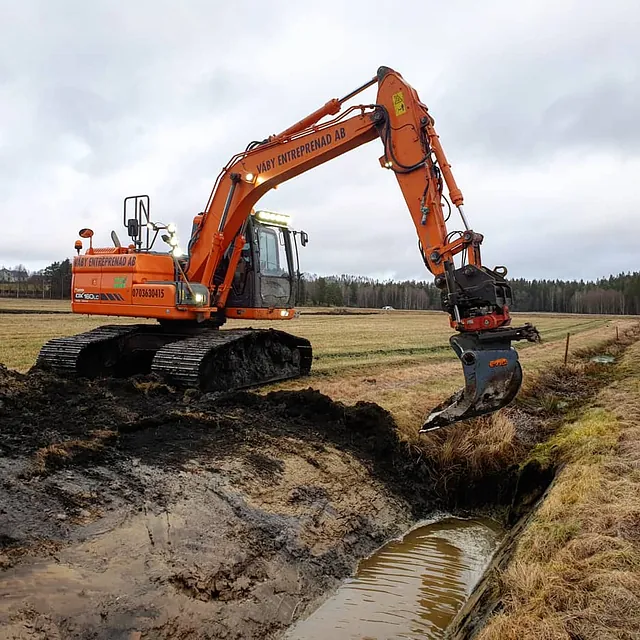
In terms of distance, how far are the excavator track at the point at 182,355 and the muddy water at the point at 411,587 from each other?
503 centimetres

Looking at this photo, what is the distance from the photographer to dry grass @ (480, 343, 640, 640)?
131 inches

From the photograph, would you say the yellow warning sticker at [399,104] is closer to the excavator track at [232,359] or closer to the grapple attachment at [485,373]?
the grapple attachment at [485,373]

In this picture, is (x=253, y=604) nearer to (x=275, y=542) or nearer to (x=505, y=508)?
(x=275, y=542)

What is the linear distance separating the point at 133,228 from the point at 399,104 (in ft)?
18.1

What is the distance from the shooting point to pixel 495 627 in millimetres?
3438

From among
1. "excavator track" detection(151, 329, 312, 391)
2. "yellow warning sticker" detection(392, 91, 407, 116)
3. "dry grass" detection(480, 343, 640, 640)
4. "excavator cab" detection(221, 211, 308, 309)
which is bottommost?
"dry grass" detection(480, 343, 640, 640)

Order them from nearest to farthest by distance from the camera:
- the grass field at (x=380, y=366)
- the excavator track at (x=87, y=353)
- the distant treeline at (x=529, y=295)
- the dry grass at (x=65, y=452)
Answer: the dry grass at (x=65, y=452) → the grass field at (x=380, y=366) → the excavator track at (x=87, y=353) → the distant treeline at (x=529, y=295)

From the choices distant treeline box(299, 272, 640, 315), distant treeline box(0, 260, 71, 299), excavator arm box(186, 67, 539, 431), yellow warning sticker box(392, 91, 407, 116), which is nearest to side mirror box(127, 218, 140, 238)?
excavator arm box(186, 67, 539, 431)

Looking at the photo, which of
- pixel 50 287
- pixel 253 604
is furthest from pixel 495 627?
pixel 50 287

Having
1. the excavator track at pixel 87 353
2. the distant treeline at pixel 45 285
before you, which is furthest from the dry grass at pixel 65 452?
the distant treeline at pixel 45 285

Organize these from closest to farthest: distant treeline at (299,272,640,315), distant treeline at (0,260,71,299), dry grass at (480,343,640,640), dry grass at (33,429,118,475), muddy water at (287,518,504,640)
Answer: dry grass at (480,343,640,640) → muddy water at (287,518,504,640) → dry grass at (33,429,118,475) → distant treeline at (0,260,71,299) → distant treeline at (299,272,640,315)

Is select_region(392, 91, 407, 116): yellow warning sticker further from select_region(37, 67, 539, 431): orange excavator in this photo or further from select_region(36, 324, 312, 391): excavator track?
select_region(36, 324, 312, 391): excavator track

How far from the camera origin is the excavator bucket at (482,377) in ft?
22.9

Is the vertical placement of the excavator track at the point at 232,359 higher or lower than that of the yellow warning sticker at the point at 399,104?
lower
